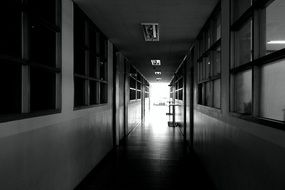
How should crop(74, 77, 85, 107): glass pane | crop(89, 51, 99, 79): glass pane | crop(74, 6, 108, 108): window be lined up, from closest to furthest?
crop(74, 6, 108, 108): window → crop(74, 77, 85, 107): glass pane → crop(89, 51, 99, 79): glass pane

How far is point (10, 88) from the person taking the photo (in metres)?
2.18

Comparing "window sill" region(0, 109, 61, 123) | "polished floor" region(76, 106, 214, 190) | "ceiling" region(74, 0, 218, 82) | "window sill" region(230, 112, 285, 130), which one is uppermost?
"ceiling" region(74, 0, 218, 82)

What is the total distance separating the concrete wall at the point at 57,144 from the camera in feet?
6.61

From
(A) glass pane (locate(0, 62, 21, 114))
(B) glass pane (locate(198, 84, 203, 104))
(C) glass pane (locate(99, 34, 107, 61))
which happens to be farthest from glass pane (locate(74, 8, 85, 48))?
(B) glass pane (locate(198, 84, 203, 104))

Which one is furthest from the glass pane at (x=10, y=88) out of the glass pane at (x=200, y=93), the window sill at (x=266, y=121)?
the glass pane at (x=200, y=93)

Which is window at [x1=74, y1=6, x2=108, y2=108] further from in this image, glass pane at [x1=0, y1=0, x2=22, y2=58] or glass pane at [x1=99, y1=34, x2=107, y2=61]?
glass pane at [x1=0, y1=0, x2=22, y2=58]

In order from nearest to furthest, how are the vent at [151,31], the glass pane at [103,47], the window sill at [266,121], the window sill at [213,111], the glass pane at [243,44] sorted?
1. the window sill at [266,121]
2. the glass pane at [243,44]
3. the window sill at [213,111]
4. the vent at [151,31]
5. the glass pane at [103,47]

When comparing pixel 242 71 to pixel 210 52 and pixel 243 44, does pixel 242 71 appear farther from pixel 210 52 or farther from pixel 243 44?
pixel 210 52

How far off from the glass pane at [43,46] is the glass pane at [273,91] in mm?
2378

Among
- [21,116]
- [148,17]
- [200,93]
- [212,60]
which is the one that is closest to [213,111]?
[212,60]

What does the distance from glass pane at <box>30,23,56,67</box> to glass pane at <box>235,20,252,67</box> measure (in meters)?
2.28

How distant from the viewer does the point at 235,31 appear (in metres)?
2.86

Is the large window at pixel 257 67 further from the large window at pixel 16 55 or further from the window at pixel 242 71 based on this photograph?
the large window at pixel 16 55

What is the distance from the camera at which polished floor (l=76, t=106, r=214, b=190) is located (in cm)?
372
